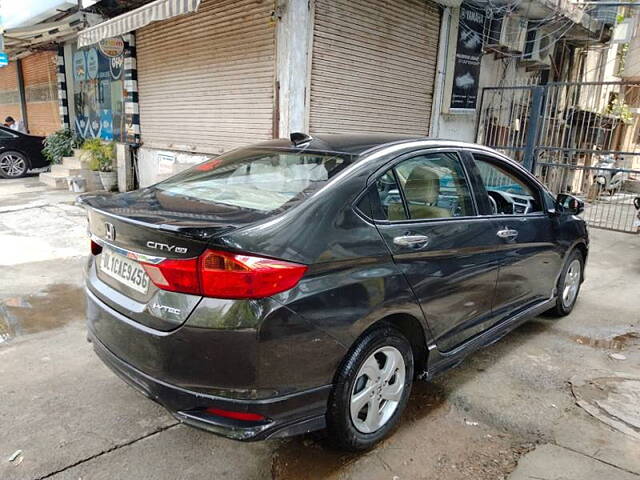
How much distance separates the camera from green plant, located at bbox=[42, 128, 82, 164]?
1214 centimetres

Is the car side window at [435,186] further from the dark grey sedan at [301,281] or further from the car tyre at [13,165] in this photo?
the car tyre at [13,165]

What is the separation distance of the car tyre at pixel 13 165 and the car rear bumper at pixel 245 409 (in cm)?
1261

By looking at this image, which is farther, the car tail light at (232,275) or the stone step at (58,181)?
the stone step at (58,181)

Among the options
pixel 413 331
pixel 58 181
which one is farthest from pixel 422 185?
pixel 58 181

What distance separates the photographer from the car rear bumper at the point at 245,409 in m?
1.94

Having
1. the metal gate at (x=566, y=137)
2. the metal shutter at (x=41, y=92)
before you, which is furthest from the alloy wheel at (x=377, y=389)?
the metal shutter at (x=41, y=92)

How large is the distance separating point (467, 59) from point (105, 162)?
25.8ft

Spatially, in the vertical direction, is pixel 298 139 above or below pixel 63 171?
above

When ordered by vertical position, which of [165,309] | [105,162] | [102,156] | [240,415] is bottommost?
[240,415]

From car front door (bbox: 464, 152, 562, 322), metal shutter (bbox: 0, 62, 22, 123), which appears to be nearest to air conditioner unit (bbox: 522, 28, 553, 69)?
car front door (bbox: 464, 152, 562, 322)

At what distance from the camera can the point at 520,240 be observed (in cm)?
332

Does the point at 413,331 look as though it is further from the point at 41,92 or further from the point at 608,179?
the point at 41,92

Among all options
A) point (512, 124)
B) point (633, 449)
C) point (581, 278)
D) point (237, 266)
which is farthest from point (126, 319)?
point (512, 124)

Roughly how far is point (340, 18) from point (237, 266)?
584 centimetres
